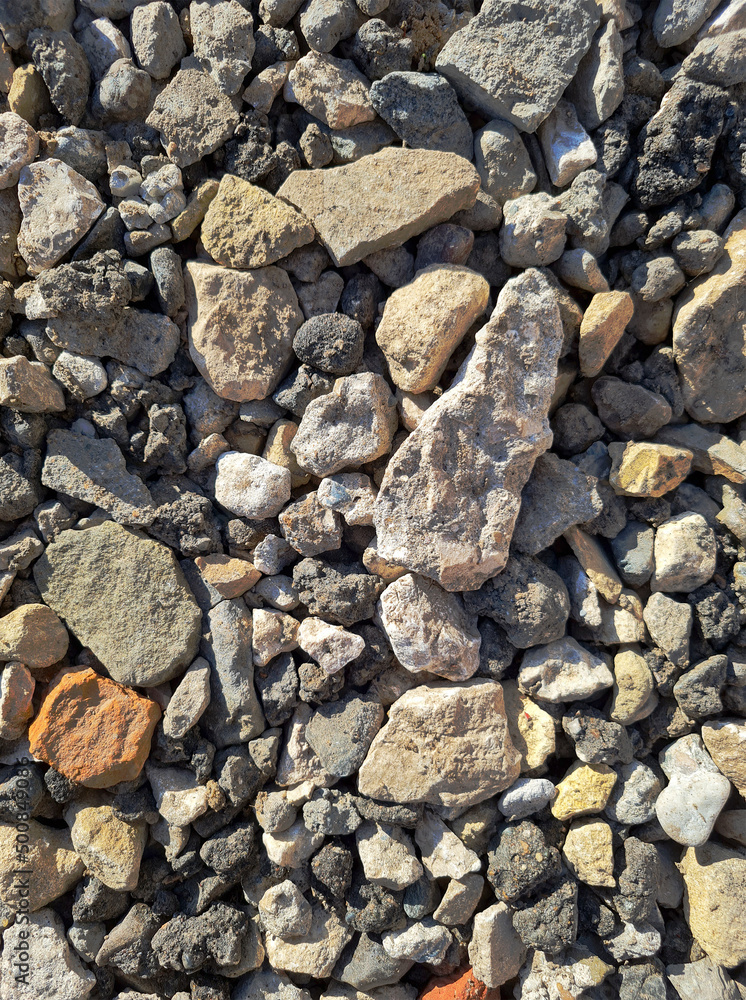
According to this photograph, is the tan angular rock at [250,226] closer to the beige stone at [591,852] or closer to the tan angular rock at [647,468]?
the tan angular rock at [647,468]

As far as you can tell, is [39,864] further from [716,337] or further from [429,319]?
[716,337]

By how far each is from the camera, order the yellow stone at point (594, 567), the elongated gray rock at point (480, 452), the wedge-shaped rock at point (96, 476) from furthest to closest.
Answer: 1. the yellow stone at point (594, 567)
2. the wedge-shaped rock at point (96, 476)
3. the elongated gray rock at point (480, 452)

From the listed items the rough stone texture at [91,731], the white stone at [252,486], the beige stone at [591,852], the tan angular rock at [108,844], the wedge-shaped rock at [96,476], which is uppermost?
the wedge-shaped rock at [96,476]

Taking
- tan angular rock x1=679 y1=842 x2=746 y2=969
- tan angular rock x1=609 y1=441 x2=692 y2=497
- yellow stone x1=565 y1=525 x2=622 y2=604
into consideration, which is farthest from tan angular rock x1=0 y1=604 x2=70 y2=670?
tan angular rock x1=679 y1=842 x2=746 y2=969

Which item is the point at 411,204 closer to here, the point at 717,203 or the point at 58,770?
the point at 717,203

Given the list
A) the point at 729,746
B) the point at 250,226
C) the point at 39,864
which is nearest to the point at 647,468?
the point at 729,746

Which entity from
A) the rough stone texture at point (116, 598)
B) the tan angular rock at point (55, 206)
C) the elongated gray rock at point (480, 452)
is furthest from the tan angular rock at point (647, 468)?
the tan angular rock at point (55, 206)

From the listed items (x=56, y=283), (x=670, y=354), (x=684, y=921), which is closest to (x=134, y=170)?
(x=56, y=283)
